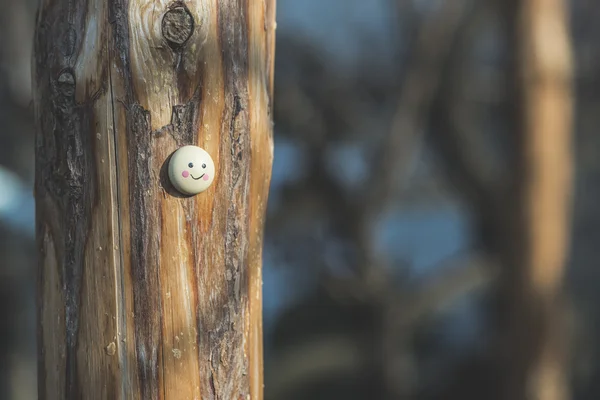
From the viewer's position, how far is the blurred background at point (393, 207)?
421 cm

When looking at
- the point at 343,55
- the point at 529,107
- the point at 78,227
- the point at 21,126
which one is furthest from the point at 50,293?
the point at 343,55

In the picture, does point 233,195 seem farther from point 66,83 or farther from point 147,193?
point 66,83

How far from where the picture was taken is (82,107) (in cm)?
109

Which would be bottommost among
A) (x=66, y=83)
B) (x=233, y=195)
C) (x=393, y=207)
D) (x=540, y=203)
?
(x=393, y=207)

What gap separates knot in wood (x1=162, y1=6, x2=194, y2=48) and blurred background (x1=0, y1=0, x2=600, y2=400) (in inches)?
102

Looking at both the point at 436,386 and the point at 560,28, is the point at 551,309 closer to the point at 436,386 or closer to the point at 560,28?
the point at 560,28

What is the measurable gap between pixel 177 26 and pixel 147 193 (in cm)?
26

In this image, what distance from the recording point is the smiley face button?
1.05 metres

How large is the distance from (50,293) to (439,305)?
4.91m

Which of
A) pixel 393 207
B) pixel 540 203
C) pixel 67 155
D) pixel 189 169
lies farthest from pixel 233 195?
pixel 393 207

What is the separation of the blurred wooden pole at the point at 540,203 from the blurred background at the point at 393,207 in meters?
0.03

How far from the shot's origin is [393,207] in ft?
21.1

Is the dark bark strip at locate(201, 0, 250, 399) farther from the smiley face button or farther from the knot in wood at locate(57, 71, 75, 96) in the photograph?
the knot in wood at locate(57, 71, 75, 96)

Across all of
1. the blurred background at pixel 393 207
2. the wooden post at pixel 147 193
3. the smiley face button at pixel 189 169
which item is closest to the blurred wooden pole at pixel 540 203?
the blurred background at pixel 393 207
